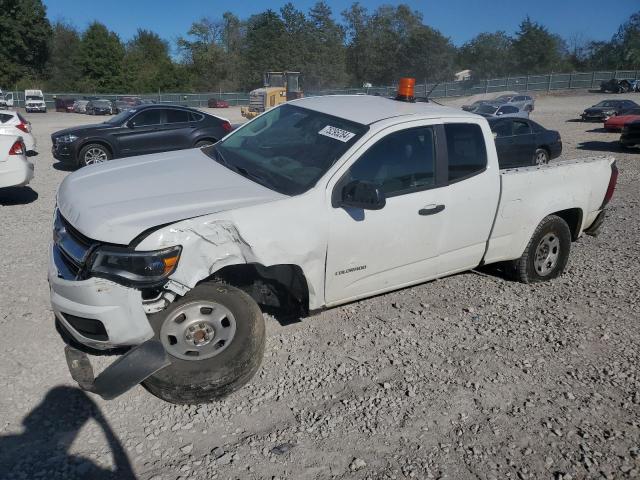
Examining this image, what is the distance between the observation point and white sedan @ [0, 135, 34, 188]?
7.86 m

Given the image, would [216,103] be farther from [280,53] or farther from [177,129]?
[177,129]

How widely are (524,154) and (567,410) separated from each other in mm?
10352

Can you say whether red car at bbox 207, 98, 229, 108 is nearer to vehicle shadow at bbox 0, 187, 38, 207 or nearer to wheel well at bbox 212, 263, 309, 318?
vehicle shadow at bbox 0, 187, 38, 207

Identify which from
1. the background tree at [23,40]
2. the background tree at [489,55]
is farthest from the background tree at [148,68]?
the background tree at [489,55]

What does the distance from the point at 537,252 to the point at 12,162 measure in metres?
7.27

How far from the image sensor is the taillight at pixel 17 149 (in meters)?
7.93


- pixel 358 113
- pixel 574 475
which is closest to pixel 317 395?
pixel 574 475

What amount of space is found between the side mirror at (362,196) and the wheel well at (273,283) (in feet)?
1.87

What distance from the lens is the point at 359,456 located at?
300 cm

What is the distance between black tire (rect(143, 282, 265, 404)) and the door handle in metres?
1.49

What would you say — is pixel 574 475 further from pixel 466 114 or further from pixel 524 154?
pixel 524 154

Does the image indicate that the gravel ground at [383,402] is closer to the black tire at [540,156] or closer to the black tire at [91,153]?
the black tire at [91,153]

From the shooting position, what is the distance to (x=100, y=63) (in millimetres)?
70875

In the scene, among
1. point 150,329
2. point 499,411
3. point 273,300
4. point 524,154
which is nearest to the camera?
point 150,329
